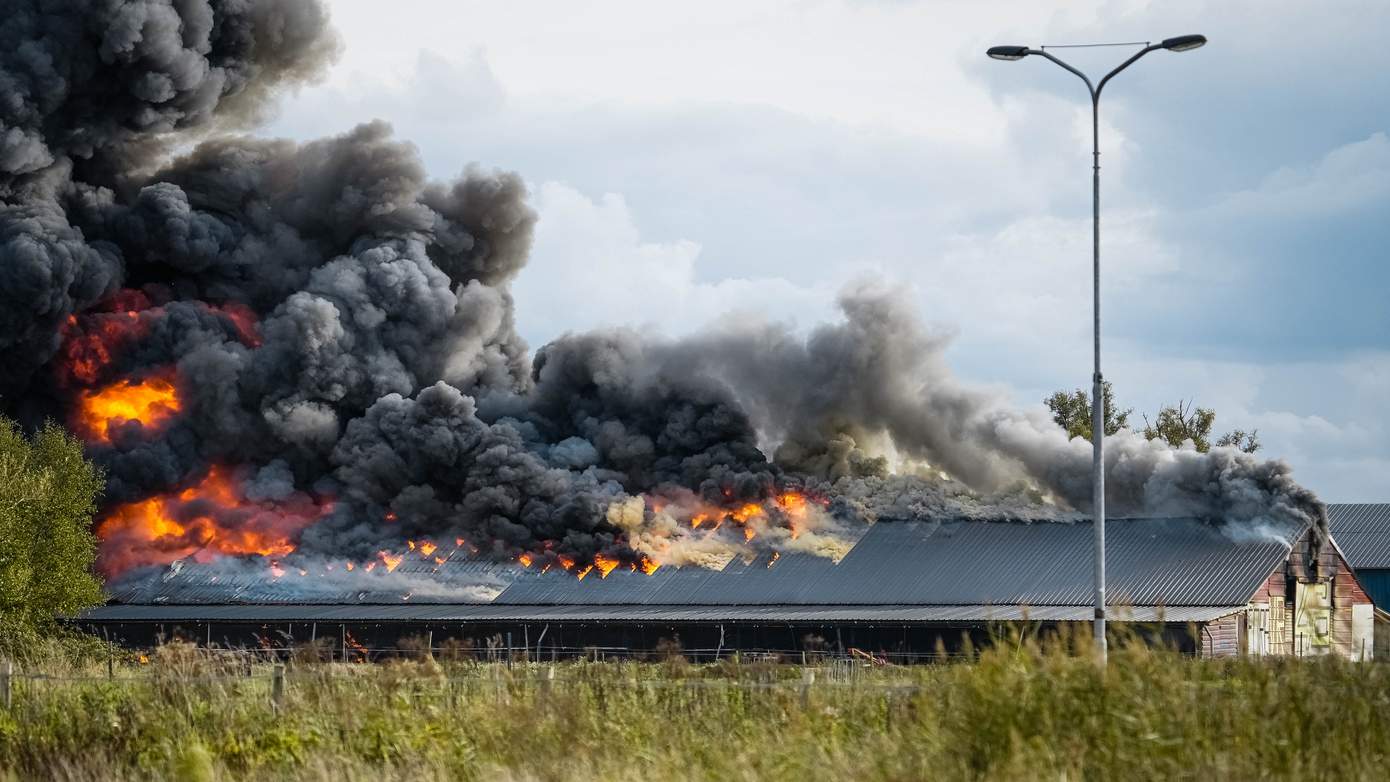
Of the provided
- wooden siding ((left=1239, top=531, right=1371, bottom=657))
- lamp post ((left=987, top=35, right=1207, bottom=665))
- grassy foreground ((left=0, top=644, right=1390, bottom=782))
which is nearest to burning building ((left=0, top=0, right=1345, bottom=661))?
wooden siding ((left=1239, top=531, right=1371, bottom=657))

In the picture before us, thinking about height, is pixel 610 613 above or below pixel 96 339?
below

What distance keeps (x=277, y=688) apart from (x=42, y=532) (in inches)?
1624

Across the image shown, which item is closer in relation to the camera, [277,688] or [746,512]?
[277,688]

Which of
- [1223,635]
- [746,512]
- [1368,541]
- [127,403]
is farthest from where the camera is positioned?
[1368,541]

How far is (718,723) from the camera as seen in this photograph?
2436 centimetres

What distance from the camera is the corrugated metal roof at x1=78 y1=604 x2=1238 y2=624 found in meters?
58.3

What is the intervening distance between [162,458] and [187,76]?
19.0 meters

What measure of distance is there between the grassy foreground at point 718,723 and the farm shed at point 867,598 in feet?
96.6

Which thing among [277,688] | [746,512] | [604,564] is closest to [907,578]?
[746,512]

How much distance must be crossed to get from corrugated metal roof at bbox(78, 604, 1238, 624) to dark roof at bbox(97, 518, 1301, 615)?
20.5 inches

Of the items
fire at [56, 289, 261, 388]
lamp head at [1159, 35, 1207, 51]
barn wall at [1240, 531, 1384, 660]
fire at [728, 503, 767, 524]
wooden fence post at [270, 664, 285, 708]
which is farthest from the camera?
fire at [56, 289, 261, 388]

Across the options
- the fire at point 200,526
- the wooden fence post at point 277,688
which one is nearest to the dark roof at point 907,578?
the fire at point 200,526

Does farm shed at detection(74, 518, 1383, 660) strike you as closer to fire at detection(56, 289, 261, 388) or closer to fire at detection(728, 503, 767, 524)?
fire at detection(728, 503, 767, 524)

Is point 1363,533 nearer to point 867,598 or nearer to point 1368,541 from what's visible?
point 1368,541
